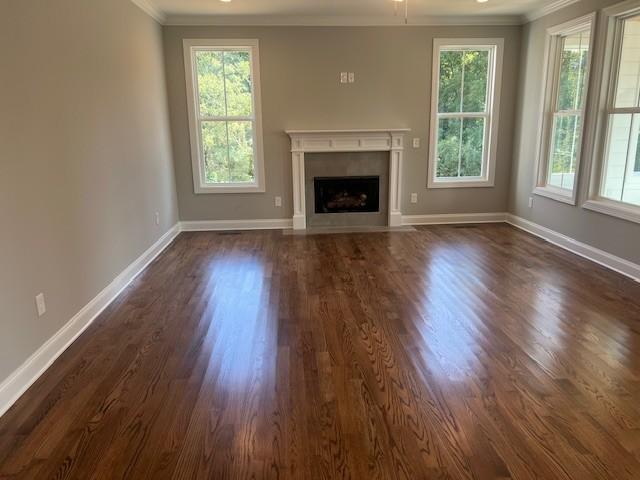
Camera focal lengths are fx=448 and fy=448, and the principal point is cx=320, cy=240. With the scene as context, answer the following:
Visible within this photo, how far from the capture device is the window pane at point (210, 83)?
5621 mm

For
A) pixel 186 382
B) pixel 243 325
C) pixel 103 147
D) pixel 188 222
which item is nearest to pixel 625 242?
pixel 243 325

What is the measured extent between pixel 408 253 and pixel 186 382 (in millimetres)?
2985

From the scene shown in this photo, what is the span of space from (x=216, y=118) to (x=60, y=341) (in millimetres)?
3701

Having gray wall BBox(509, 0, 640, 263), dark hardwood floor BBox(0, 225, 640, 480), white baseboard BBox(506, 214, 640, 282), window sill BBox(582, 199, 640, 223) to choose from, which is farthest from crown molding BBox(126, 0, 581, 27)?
dark hardwood floor BBox(0, 225, 640, 480)

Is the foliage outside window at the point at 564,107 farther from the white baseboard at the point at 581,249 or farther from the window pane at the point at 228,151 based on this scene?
the window pane at the point at 228,151

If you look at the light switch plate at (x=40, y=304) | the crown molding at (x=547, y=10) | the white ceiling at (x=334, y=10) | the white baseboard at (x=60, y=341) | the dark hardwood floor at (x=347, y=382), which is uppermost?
the white ceiling at (x=334, y=10)

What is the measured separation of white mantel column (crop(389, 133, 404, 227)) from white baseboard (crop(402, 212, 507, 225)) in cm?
18

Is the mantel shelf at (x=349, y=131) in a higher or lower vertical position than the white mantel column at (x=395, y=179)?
higher

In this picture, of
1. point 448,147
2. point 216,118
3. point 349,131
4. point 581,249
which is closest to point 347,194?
point 349,131

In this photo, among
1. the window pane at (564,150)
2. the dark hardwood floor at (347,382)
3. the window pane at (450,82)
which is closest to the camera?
the dark hardwood floor at (347,382)

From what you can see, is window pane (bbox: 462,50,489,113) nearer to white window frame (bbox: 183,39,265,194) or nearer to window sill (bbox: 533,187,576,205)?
window sill (bbox: 533,187,576,205)

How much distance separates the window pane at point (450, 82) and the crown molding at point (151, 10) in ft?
11.3

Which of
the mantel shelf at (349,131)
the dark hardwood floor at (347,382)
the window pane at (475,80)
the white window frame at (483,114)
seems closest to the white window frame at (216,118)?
the mantel shelf at (349,131)

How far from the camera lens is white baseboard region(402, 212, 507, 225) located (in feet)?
20.2
